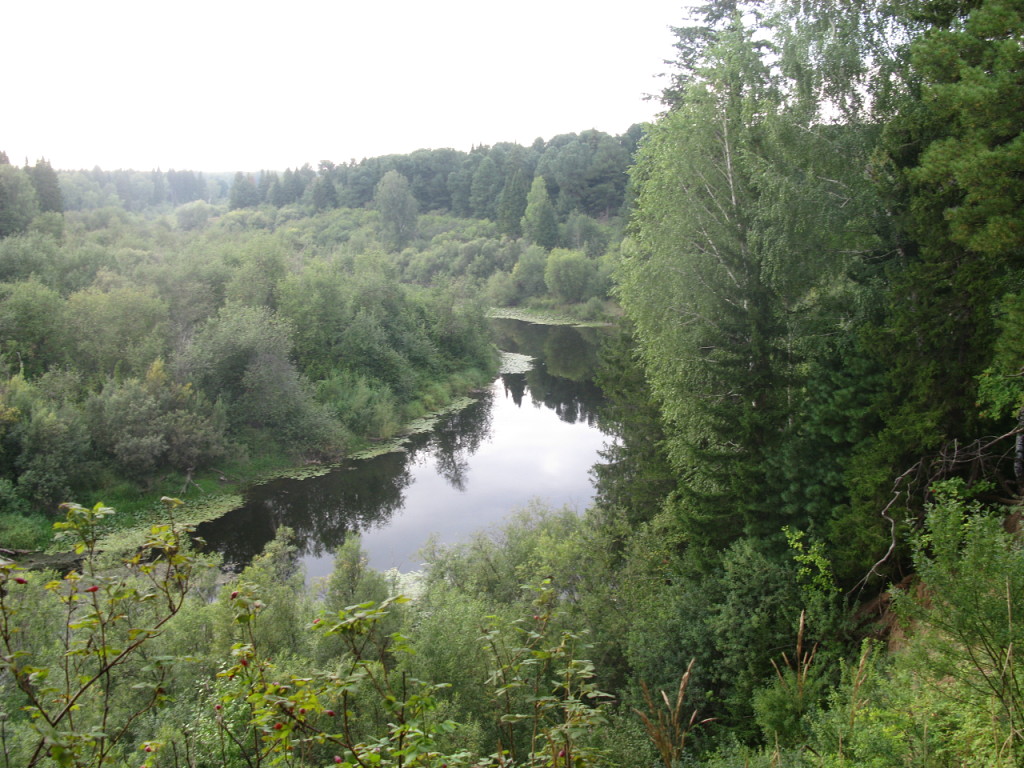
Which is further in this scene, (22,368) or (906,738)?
(22,368)

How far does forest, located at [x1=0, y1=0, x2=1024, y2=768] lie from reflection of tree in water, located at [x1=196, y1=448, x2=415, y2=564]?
181cm

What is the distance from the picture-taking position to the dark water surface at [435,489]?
19.7m

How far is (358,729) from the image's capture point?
785 centimetres

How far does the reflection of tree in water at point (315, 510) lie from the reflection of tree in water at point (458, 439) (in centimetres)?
164

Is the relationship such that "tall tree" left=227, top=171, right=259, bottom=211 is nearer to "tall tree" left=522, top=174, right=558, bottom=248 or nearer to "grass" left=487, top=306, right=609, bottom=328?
"tall tree" left=522, top=174, right=558, bottom=248

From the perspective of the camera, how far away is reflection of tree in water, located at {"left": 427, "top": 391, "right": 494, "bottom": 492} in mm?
25545

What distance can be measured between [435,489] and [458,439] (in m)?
5.63

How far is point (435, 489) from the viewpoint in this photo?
23875 mm

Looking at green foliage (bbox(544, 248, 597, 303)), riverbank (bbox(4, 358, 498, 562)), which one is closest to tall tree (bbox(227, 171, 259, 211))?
green foliage (bbox(544, 248, 597, 303))

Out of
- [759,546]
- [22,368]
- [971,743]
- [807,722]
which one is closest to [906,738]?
[971,743]

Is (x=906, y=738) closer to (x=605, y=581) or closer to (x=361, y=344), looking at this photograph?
(x=605, y=581)

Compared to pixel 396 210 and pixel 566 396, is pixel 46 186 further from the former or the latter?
pixel 566 396

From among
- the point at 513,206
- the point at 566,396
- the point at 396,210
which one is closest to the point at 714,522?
the point at 566,396

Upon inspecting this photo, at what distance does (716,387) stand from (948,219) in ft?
16.1
